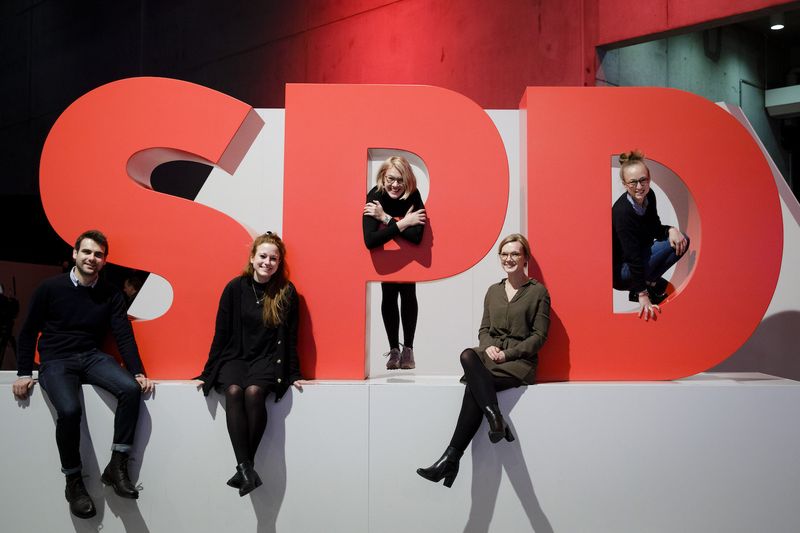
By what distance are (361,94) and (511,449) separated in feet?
6.36

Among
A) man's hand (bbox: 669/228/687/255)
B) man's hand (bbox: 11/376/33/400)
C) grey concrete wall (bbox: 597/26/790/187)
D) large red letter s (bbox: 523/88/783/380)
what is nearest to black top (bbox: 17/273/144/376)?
man's hand (bbox: 11/376/33/400)

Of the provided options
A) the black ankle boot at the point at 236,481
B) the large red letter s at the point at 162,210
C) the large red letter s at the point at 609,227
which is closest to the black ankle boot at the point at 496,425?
the large red letter s at the point at 609,227

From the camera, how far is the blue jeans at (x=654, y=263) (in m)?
3.35

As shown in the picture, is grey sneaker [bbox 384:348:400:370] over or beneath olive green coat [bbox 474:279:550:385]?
beneath

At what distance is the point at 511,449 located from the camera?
3002 mm

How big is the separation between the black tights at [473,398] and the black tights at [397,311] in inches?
30.0

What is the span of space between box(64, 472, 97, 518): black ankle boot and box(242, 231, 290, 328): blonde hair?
114cm

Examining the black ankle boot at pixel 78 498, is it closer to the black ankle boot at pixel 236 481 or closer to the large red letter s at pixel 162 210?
the large red letter s at pixel 162 210

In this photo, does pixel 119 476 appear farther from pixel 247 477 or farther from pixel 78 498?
pixel 247 477

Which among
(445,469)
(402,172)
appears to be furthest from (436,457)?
(402,172)

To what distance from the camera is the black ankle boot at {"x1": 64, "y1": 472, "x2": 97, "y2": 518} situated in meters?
2.91

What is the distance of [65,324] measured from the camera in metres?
3.07

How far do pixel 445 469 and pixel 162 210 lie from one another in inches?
76.0

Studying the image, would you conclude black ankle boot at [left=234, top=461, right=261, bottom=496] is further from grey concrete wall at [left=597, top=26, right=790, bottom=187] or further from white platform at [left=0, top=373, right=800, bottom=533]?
grey concrete wall at [left=597, top=26, right=790, bottom=187]
